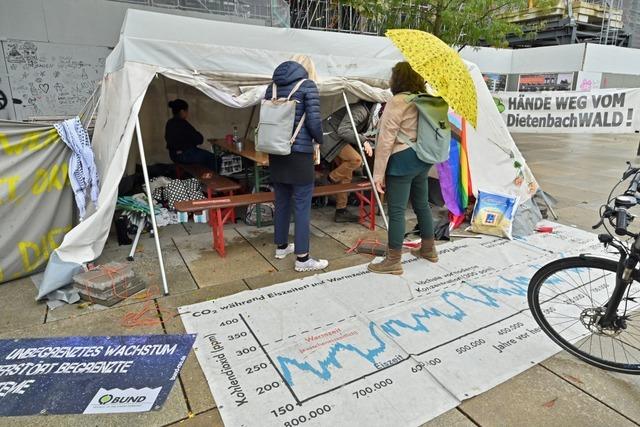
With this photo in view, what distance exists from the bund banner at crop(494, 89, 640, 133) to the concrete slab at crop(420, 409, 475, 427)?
8.10 meters

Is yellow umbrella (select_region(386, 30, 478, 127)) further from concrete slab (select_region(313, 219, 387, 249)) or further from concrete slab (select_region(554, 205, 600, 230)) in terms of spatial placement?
concrete slab (select_region(554, 205, 600, 230))

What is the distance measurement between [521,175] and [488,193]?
646 mm

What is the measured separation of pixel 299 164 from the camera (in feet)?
11.9

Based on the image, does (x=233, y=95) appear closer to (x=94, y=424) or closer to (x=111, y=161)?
(x=111, y=161)

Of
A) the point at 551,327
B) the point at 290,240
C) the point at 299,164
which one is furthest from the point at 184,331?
the point at 551,327

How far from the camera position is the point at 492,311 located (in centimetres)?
317

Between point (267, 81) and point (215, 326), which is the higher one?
point (267, 81)

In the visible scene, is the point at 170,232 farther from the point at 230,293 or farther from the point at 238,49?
the point at 238,49

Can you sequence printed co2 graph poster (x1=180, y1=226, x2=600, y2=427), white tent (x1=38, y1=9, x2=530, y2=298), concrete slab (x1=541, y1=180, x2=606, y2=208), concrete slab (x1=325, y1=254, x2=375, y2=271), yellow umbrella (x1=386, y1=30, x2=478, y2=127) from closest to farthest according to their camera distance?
printed co2 graph poster (x1=180, y1=226, x2=600, y2=427) → yellow umbrella (x1=386, y1=30, x2=478, y2=127) → white tent (x1=38, y1=9, x2=530, y2=298) → concrete slab (x1=325, y1=254, x2=375, y2=271) → concrete slab (x1=541, y1=180, x2=606, y2=208)

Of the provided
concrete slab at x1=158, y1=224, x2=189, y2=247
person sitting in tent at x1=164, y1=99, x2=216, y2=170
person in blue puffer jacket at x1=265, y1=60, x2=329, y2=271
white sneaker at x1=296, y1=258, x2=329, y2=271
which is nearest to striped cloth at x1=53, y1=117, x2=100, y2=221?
concrete slab at x1=158, y1=224, x2=189, y2=247

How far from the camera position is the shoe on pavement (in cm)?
540

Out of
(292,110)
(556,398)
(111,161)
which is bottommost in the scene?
(556,398)

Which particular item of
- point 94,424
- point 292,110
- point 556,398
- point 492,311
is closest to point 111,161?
point 292,110

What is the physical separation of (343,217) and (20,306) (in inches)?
139
